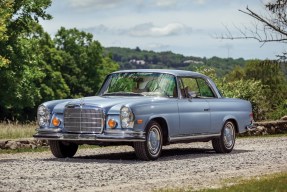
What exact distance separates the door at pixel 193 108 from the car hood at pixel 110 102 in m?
0.72

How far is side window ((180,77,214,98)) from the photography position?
16344 mm

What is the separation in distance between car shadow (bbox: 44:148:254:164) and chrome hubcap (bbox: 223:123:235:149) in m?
0.24

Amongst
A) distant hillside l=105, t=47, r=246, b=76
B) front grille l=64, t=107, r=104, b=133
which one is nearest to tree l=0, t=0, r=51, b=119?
front grille l=64, t=107, r=104, b=133

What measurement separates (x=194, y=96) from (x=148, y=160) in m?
2.36

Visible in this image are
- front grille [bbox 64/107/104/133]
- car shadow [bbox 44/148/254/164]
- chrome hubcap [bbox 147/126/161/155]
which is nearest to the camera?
front grille [bbox 64/107/104/133]

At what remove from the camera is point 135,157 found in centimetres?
1631

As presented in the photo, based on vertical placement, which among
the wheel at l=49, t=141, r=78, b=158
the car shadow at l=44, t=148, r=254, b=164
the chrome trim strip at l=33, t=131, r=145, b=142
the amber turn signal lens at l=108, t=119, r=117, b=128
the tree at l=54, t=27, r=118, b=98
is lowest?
the car shadow at l=44, t=148, r=254, b=164

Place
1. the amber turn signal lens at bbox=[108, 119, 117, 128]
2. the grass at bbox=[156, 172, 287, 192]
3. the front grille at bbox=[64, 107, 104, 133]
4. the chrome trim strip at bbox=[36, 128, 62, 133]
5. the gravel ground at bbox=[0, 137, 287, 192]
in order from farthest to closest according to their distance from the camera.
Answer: the chrome trim strip at bbox=[36, 128, 62, 133] → the front grille at bbox=[64, 107, 104, 133] → the amber turn signal lens at bbox=[108, 119, 117, 128] → the gravel ground at bbox=[0, 137, 287, 192] → the grass at bbox=[156, 172, 287, 192]

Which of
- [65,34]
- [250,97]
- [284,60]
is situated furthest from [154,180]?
[65,34]

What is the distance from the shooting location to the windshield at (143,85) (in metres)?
15.9

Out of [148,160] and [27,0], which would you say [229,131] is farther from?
[27,0]

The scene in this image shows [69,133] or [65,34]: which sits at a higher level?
[65,34]

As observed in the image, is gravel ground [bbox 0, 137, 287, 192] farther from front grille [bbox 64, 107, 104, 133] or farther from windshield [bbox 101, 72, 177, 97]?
windshield [bbox 101, 72, 177, 97]

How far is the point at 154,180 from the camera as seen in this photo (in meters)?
11.7
